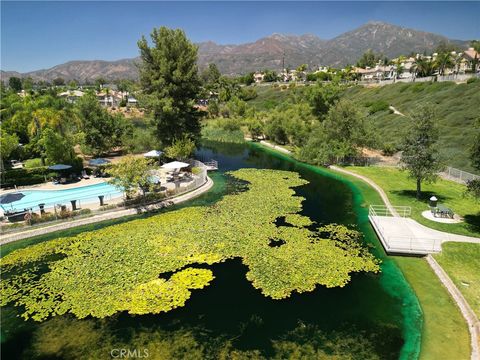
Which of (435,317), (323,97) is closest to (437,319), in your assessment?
(435,317)

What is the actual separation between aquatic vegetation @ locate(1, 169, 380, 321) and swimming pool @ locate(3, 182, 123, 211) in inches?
255

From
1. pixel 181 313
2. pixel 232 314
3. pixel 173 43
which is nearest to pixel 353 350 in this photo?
pixel 232 314

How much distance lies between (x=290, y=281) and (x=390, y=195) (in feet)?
64.3

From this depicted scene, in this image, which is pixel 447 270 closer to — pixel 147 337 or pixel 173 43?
pixel 147 337

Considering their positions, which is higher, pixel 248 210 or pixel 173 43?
pixel 173 43

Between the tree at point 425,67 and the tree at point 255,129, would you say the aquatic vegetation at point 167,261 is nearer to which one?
the tree at point 255,129

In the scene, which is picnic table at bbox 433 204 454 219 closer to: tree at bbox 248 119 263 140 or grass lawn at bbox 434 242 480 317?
grass lawn at bbox 434 242 480 317

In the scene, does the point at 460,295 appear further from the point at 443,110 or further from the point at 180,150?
the point at 443,110

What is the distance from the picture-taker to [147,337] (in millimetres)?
14734

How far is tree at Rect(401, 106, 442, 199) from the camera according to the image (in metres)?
28.3

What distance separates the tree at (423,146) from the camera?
28.3 meters
